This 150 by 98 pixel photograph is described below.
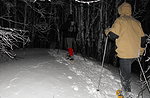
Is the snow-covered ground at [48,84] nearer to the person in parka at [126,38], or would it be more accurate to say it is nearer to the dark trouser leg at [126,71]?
the dark trouser leg at [126,71]

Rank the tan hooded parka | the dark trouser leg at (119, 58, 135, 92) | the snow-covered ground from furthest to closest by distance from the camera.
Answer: the dark trouser leg at (119, 58, 135, 92)
the tan hooded parka
the snow-covered ground

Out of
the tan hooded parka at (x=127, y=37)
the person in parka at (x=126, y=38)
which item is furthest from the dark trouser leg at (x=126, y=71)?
the tan hooded parka at (x=127, y=37)

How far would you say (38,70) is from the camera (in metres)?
5.52

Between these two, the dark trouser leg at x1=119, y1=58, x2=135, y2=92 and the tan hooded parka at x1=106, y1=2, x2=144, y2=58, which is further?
the dark trouser leg at x1=119, y1=58, x2=135, y2=92

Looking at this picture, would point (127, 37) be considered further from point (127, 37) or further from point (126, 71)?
point (126, 71)

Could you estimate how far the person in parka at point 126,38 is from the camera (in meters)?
4.59

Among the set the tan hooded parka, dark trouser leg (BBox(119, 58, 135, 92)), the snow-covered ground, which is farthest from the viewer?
dark trouser leg (BBox(119, 58, 135, 92))

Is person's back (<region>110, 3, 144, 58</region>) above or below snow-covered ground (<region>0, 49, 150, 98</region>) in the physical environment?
above

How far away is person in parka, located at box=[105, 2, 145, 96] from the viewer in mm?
4586

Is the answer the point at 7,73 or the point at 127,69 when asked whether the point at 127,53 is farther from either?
the point at 7,73

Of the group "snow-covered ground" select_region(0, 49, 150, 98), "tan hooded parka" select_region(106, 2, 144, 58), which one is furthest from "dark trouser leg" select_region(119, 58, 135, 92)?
"snow-covered ground" select_region(0, 49, 150, 98)

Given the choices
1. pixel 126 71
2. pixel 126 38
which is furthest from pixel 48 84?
pixel 126 38

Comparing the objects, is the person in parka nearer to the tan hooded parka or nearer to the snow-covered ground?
the tan hooded parka

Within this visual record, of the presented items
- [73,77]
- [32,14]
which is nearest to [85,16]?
[32,14]
